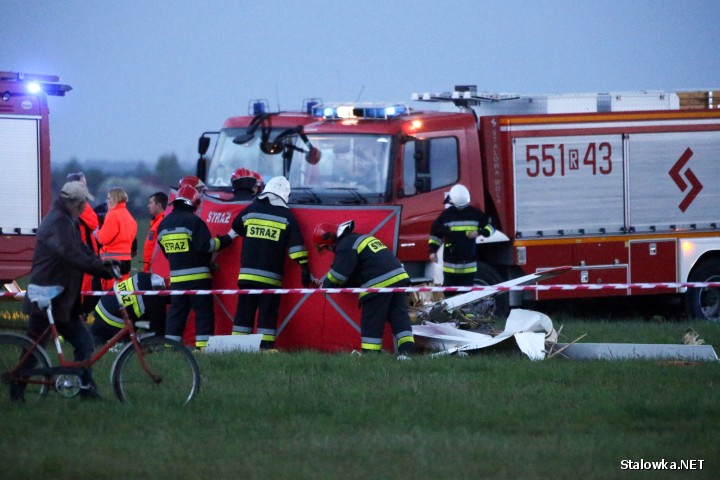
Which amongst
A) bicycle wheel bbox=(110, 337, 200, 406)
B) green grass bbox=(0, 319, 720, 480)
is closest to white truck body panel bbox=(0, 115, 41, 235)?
green grass bbox=(0, 319, 720, 480)

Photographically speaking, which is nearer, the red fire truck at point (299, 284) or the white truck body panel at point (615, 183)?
the red fire truck at point (299, 284)

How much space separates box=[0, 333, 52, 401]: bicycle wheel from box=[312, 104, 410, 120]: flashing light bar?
24.1ft

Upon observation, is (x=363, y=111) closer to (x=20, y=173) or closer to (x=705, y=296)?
(x=20, y=173)

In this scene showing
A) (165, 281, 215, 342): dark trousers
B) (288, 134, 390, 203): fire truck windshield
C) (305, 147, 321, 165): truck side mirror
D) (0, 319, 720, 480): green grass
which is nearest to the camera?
(0, 319, 720, 480): green grass

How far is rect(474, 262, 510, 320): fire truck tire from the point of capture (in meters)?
15.9

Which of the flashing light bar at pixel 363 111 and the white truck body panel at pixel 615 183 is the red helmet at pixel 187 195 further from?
the white truck body panel at pixel 615 183

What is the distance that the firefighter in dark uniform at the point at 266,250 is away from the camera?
12102 mm

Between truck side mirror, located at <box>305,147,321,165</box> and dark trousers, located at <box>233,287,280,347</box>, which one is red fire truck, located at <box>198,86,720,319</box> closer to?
truck side mirror, located at <box>305,147,321,165</box>

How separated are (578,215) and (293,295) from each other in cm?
538

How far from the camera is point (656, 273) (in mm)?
16406

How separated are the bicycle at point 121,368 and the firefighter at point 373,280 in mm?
2822

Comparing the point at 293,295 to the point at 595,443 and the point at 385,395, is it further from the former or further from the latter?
the point at 595,443

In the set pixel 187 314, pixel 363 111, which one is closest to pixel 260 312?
pixel 187 314

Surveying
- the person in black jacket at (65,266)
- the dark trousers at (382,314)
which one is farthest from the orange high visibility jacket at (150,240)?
the person in black jacket at (65,266)
